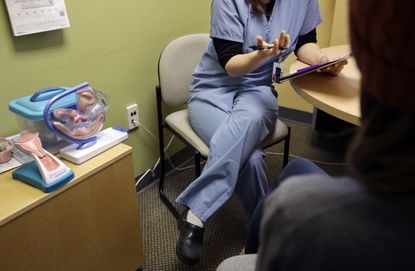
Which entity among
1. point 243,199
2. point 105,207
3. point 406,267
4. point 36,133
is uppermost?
point 406,267

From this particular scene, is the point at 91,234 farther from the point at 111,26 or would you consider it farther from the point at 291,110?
the point at 291,110

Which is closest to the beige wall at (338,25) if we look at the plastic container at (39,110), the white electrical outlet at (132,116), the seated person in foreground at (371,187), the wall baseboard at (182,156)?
the wall baseboard at (182,156)

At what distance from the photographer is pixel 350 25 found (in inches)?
13.6

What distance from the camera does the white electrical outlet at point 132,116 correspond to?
1694mm

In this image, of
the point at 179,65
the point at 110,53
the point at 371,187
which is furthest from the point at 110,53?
the point at 371,187

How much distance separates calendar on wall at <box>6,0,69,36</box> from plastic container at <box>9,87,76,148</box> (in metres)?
0.26

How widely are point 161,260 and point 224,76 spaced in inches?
31.2

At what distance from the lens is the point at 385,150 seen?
1.08 feet

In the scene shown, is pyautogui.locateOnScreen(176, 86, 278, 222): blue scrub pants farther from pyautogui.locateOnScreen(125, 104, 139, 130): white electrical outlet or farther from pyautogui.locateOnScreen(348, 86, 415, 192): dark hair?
pyautogui.locateOnScreen(348, 86, 415, 192): dark hair

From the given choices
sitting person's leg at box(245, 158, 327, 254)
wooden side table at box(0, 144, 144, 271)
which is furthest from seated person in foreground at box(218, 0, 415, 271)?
wooden side table at box(0, 144, 144, 271)

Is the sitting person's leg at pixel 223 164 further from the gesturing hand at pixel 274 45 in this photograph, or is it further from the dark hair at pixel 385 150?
the dark hair at pixel 385 150

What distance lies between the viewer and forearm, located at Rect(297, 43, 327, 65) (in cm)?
147

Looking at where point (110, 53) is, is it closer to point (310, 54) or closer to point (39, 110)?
point (39, 110)

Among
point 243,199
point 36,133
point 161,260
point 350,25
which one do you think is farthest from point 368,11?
point 161,260
